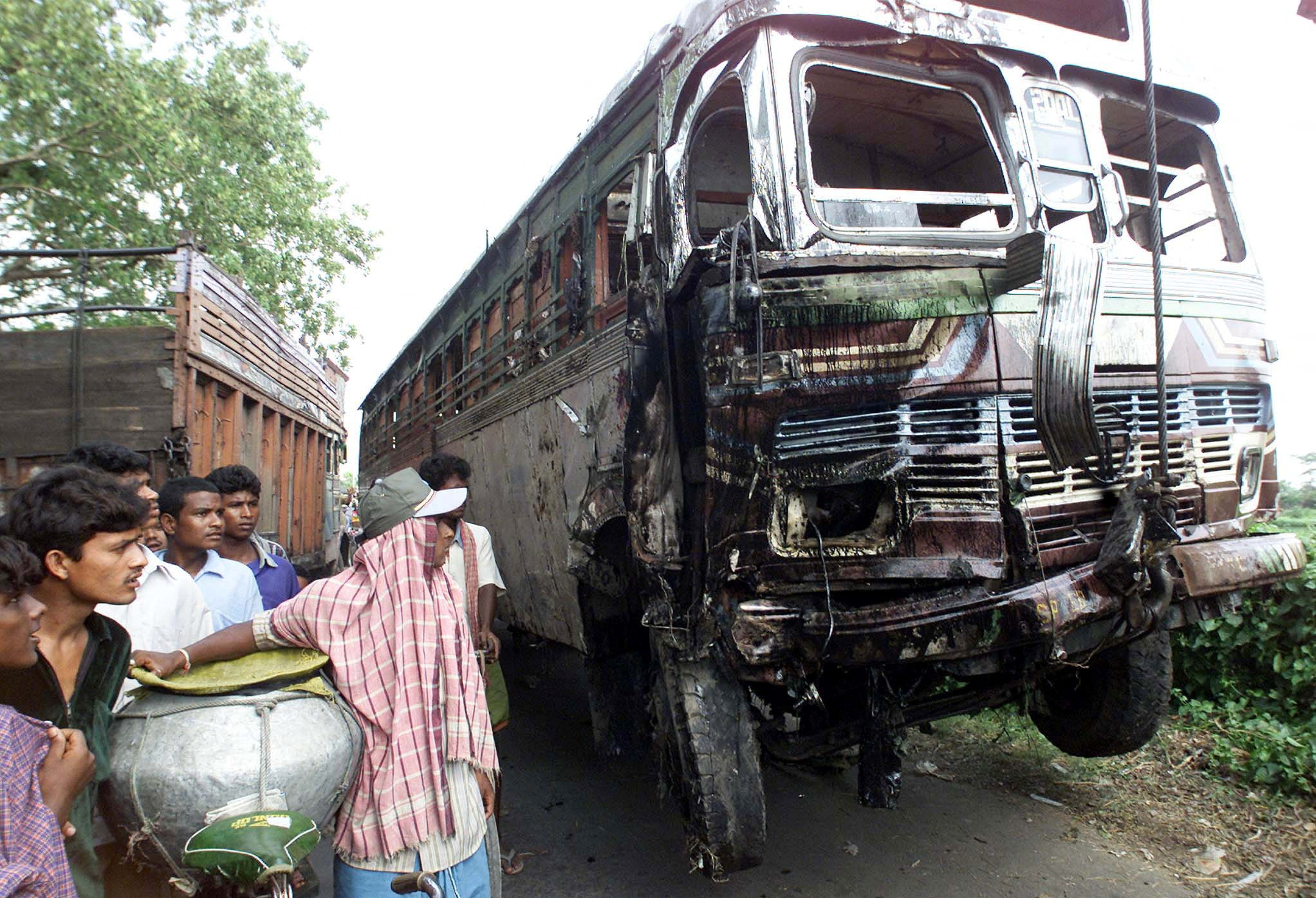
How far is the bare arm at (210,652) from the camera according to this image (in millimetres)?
1761

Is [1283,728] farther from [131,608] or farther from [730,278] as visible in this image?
[131,608]

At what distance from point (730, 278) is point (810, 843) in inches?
99.0

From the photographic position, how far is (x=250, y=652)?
185 cm

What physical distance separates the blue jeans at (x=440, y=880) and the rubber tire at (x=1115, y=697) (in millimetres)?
2598

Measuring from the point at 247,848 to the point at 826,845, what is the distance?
281 cm

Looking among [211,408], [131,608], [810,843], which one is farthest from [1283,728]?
[211,408]

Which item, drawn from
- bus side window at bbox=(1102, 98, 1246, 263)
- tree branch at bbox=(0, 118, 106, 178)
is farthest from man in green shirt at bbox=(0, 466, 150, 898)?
tree branch at bbox=(0, 118, 106, 178)

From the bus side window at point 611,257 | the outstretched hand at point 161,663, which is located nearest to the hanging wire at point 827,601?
the outstretched hand at point 161,663

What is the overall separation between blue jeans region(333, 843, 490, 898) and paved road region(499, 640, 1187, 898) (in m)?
1.40

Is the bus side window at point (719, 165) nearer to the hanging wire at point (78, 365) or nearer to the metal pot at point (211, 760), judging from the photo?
the metal pot at point (211, 760)

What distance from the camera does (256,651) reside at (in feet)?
6.09

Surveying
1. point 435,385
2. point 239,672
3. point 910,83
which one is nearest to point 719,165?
point 910,83

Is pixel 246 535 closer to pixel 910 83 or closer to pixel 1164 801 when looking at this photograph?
pixel 910 83

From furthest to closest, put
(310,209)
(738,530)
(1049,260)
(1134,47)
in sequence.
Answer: (310,209), (1134,47), (738,530), (1049,260)
